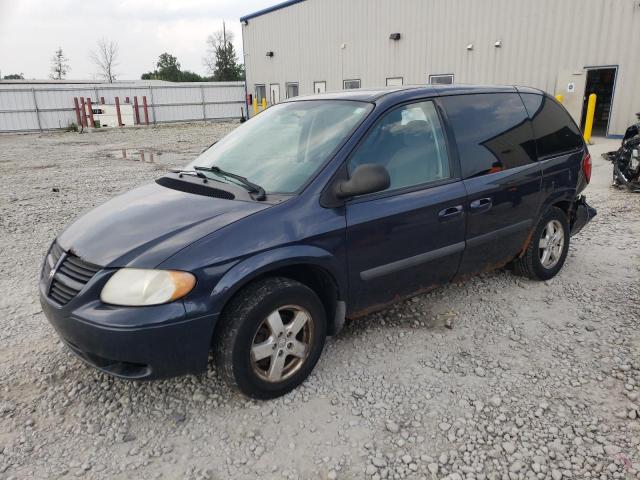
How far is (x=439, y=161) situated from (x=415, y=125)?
301 mm

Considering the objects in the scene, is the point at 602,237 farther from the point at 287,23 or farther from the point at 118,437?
the point at 287,23

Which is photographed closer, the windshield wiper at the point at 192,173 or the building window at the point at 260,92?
the windshield wiper at the point at 192,173

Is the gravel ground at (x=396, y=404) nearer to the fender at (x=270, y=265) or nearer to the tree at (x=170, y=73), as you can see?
the fender at (x=270, y=265)

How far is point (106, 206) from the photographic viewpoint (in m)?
3.23

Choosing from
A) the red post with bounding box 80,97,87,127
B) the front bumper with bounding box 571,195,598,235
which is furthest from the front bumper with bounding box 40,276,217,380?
the red post with bounding box 80,97,87,127

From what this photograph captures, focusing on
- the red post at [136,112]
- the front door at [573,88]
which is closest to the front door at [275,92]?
the red post at [136,112]

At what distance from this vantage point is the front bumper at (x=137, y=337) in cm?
233

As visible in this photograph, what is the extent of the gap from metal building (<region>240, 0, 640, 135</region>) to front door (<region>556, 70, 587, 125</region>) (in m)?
0.03

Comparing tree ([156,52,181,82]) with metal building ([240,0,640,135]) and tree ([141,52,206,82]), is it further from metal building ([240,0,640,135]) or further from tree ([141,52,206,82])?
metal building ([240,0,640,135])

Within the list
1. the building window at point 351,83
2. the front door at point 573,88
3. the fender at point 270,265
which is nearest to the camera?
the fender at point 270,265

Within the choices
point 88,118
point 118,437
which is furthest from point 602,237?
point 88,118

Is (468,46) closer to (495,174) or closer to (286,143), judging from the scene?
(495,174)

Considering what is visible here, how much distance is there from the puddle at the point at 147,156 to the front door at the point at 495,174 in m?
9.96

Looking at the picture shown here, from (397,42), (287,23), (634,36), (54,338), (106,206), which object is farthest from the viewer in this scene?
(287,23)
